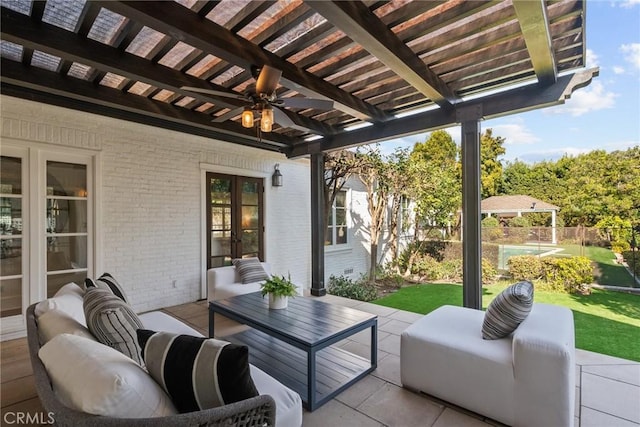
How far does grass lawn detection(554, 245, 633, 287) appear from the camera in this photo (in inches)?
229

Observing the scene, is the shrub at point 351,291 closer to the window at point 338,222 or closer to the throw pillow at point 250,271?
the window at point 338,222

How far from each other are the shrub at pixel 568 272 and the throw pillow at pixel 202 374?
273 inches

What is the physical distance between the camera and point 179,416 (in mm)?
1012

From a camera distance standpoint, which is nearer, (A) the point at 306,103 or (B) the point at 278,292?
(A) the point at 306,103

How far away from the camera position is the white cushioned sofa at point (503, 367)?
6.07 feet

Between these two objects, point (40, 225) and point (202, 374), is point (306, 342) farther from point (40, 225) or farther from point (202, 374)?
point (40, 225)

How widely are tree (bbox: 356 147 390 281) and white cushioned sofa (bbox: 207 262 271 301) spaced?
3.77 m

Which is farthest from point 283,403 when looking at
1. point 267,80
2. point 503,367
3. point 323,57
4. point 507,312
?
point 323,57

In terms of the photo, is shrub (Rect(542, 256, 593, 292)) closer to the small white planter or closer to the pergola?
the pergola

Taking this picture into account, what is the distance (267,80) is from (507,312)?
2528mm

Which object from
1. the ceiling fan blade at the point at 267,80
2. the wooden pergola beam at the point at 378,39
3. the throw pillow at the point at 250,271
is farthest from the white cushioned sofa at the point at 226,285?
the wooden pergola beam at the point at 378,39

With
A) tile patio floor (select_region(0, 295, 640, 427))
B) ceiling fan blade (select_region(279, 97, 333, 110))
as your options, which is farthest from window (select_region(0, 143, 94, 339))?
ceiling fan blade (select_region(279, 97, 333, 110))

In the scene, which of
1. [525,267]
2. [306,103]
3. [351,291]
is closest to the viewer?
[306,103]

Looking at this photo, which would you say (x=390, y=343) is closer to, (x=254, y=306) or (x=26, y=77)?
(x=254, y=306)
